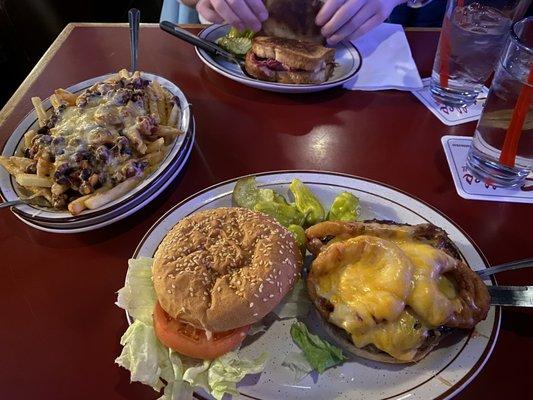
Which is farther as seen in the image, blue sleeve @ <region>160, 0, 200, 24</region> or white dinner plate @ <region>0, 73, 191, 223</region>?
blue sleeve @ <region>160, 0, 200, 24</region>

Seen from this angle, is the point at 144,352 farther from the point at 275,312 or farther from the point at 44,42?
the point at 44,42

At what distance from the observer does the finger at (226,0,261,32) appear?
7.00ft

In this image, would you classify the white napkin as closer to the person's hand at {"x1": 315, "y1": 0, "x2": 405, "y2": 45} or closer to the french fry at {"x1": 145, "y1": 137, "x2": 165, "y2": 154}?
the person's hand at {"x1": 315, "y1": 0, "x2": 405, "y2": 45}

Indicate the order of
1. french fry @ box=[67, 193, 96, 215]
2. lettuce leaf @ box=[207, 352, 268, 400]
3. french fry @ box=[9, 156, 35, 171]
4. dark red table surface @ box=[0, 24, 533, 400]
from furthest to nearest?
1. french fry @ box=[9, 156, 35, 171]
2. french fry @ box=[67, 193, 96, 215]
3. dark red table surface @ box=[0, 24, 533, 400]
4. lettuce leaf @ box=[207, 352, 268, 400]

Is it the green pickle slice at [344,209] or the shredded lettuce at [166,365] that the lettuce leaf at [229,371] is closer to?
the shredded lettuce at [166,365]

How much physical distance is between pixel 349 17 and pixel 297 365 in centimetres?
163

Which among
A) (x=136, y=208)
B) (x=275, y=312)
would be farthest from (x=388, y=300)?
(x=136, y=208)

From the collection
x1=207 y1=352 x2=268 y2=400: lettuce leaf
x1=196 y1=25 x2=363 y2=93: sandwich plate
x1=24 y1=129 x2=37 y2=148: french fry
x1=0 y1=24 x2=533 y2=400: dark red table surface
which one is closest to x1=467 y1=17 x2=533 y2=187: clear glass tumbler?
x1=0 y1=24 x2=533 y2=400: dark red table surface

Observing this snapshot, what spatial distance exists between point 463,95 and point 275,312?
132 cm

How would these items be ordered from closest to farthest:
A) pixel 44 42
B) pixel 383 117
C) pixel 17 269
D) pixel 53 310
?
pixel 53 310
pixel 17 269
pixel 383 117
pixel 44 42

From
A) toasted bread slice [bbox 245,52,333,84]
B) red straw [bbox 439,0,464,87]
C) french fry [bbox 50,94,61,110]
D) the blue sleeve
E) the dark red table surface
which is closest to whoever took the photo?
the dark red table surface

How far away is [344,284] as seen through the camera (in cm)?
115

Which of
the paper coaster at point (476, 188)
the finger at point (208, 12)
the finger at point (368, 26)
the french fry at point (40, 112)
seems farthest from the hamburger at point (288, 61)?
the french fry at point (40, 112)

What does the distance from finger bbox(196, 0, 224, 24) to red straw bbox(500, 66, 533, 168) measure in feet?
4.86
